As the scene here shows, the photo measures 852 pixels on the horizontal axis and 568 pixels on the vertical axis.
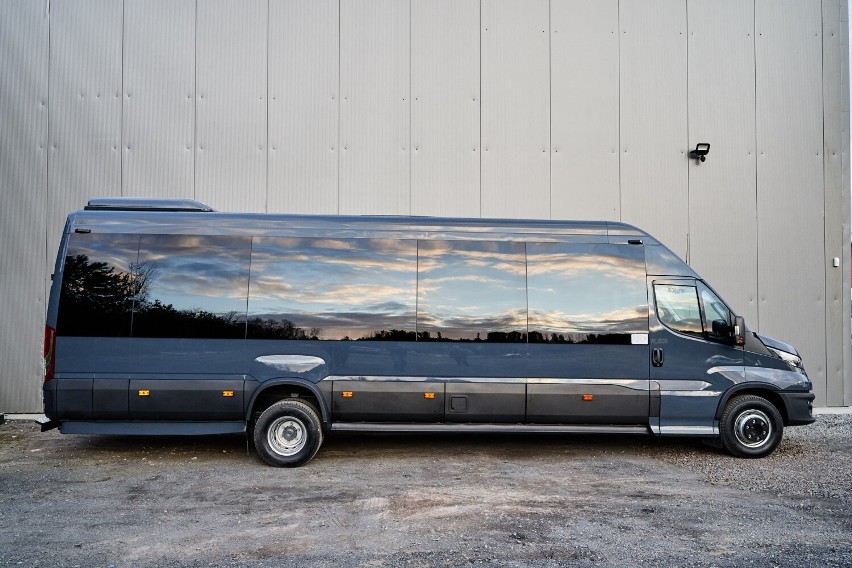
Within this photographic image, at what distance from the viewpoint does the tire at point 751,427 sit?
671cm

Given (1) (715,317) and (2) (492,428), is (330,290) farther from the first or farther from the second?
(1) (715,317)

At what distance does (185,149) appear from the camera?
9953 mm

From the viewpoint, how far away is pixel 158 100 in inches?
392

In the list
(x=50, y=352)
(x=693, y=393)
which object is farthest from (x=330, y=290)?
(x=693, y=393)

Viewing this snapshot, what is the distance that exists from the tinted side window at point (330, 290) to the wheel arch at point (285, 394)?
0.51 meters

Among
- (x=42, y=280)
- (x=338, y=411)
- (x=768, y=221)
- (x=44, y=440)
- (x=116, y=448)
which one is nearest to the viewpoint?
(x=338, y=411)

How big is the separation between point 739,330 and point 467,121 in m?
5.68

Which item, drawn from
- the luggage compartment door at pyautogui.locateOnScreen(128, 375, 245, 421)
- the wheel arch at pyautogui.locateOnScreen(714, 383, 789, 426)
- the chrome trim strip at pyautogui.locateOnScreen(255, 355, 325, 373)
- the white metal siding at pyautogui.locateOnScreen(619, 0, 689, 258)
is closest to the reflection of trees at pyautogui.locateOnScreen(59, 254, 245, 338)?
the chrome trim strip at pyautogui.locateOnScreen(255, 355, 325, 373)

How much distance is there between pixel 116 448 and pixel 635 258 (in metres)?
6.85

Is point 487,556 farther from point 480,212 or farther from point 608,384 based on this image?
point 480,212

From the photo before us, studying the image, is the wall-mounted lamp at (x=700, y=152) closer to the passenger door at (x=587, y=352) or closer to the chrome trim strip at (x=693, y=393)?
the passenger door at (x=587, y=352)

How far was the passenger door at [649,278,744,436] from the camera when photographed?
6641 mm

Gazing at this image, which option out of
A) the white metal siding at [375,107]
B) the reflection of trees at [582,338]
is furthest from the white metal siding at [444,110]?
the reflection of trees at [582,338]

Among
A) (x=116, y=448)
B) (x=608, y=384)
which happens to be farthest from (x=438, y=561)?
(x=116, y=448)
